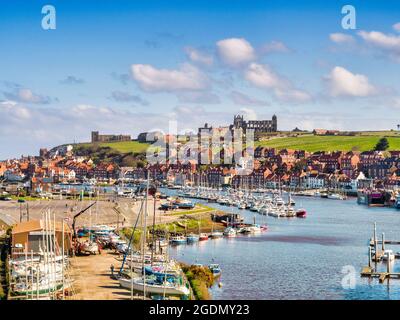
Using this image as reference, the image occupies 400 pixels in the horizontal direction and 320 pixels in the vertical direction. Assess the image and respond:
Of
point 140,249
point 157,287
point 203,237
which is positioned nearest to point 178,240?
point 203,237

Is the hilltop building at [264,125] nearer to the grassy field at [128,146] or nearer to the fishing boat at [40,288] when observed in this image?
the grassy field at [128,146]

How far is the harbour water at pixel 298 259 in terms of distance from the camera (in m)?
14.6

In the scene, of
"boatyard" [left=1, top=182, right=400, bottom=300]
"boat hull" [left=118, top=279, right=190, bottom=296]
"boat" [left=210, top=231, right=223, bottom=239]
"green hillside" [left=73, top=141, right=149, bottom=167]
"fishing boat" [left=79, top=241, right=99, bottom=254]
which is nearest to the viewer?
"boat hull" [left=118, top=279, right=190, bottom=296]

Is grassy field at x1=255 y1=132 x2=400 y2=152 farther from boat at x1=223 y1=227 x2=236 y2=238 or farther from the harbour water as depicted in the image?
boat at x1=223 y1=227 x2=236 y2=238

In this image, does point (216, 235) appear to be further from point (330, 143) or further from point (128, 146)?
point (330, 143)

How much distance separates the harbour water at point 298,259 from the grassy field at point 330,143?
4662 cm

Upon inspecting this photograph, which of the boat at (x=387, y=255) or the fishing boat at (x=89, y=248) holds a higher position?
the fishing boat at (x=89, y=248)

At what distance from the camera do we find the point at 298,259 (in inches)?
771

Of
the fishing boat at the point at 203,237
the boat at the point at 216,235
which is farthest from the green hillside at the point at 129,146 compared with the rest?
the fishing boat at the point at 203,237

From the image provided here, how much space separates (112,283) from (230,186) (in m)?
49.6

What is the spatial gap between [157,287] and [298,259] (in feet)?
25.6

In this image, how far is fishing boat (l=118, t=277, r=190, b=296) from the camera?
1251 cm

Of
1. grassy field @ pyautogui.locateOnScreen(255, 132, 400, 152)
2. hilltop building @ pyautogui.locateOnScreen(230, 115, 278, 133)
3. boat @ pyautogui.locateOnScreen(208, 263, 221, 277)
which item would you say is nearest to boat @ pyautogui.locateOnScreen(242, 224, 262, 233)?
boat @ pyautogui.locateOnScreen(208, 263, 221, 277)

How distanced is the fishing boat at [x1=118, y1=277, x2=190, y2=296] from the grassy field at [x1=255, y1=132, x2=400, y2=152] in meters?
65.5
